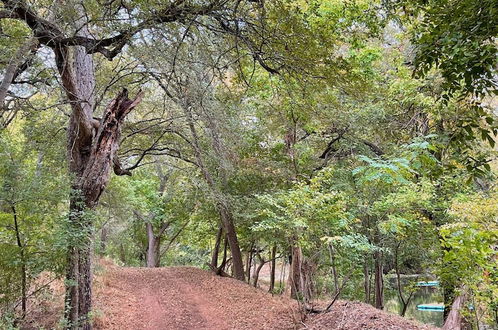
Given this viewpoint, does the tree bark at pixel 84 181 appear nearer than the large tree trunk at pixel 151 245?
Yes

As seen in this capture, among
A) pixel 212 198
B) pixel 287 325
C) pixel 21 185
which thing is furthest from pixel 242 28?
pixel 212 198

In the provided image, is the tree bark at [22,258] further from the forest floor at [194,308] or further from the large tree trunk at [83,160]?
the forest floor at [194,308]

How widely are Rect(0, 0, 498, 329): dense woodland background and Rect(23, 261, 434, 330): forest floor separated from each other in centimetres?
72

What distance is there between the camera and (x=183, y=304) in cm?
912

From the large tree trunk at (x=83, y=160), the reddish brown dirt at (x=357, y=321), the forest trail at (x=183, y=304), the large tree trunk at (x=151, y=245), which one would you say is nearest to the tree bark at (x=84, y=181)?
the large tree trunk at (x=83, y=160)

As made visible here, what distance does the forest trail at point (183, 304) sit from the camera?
24.2ft

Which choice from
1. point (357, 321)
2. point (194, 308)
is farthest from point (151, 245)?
point (357, 321)

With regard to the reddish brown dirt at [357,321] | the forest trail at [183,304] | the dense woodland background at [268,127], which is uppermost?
the dense woodland background at [268,127]

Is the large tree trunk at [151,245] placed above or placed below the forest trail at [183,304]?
above

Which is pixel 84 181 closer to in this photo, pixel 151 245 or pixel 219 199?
pixel 219 199

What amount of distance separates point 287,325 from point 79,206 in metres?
4.28

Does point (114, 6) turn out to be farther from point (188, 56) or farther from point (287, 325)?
point (287, 325)

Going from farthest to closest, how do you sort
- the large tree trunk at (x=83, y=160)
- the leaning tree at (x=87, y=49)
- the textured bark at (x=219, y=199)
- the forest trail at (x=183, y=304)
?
the textured bark at (x=219, y=199), the forest trail at (x=183, y=304), the large tree trunk at (x=83, y=160), the leaning tree at (x=87, y=49)

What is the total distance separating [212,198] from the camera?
9.34 meters
